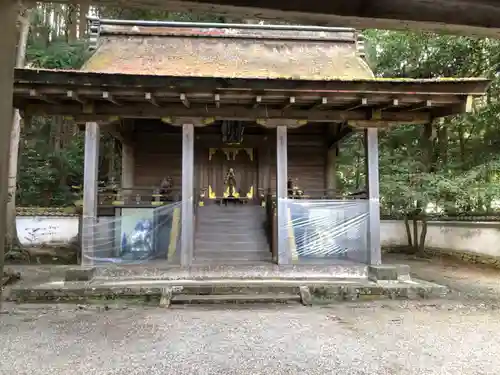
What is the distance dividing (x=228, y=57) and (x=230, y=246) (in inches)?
205

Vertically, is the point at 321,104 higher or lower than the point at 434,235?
higher

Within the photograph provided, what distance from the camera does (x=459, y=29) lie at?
2.08 m

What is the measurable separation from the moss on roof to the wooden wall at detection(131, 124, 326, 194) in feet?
7.09

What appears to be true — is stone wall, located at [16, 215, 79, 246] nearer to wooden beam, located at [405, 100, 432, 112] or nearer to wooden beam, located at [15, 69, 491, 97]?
wooden beam, located at [15, 69, 491, 97]

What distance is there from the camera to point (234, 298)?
7234 mm

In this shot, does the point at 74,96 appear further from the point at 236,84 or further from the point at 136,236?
the point at 236,84

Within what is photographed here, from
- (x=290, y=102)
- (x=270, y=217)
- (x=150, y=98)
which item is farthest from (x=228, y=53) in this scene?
(x=270, y=217)

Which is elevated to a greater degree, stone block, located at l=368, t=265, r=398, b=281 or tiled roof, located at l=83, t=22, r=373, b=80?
tiled roof, located at l=83, t=22, r=373, b=80

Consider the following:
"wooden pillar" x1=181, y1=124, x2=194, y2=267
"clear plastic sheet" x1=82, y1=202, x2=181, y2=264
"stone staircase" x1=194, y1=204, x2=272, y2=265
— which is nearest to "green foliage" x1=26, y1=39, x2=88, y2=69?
"stone staircase" x1=194, y1=204, x2=272, y2=265

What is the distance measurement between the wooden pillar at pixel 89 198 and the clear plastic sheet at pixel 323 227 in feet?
12.8

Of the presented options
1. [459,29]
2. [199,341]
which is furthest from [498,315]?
[459,29]

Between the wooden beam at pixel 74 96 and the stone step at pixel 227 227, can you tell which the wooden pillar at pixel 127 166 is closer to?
the stone step at pixel 227 227

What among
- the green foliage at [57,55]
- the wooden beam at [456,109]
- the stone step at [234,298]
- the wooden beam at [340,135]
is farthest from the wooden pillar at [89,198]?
the green foliage at [57,55]

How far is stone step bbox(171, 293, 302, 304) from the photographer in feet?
23.6
